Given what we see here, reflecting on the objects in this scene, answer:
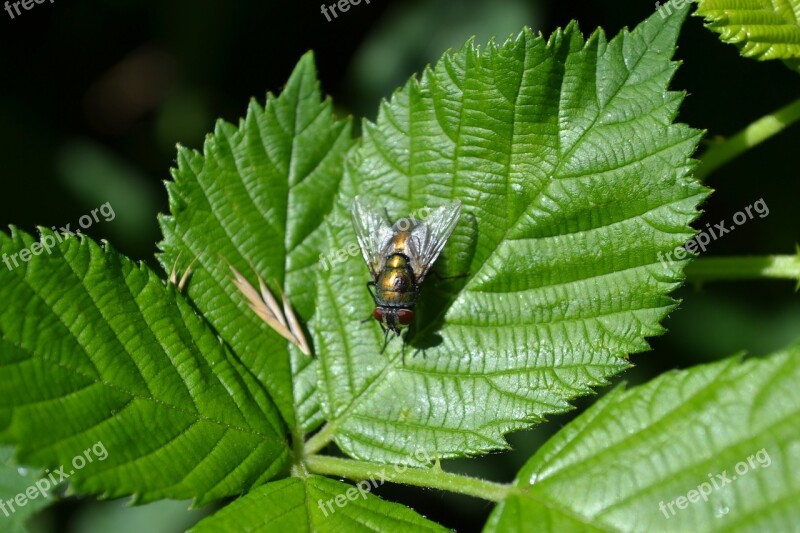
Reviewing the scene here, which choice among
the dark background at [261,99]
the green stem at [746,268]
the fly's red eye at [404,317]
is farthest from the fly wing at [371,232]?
the dark background at [261,99]

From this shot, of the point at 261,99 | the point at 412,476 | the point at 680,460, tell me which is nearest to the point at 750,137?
the point at 680,460

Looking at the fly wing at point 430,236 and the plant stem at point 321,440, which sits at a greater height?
the fly wing at point 430,236

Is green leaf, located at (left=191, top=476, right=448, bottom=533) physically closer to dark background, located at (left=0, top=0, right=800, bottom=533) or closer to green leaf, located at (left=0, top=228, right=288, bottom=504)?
green leaf, located at (left=0, top=228, right=288, bottom=504)

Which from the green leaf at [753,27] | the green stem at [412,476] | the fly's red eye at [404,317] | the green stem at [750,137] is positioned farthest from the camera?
the green stem at [750,137]

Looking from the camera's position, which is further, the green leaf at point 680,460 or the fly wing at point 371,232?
the fly wing at point 371,232

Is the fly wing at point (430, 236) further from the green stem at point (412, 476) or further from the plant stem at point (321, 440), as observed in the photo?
the green stem at point (412, 476)

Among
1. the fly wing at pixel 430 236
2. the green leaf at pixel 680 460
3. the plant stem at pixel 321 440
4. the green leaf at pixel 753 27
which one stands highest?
the green leaf at pixel 753 27

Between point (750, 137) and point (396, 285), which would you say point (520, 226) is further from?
point (750, 137)
